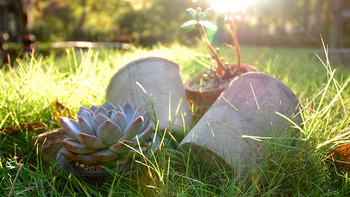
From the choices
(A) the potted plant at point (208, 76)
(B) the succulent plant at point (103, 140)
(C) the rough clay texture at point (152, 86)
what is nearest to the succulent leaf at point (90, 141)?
(B) the succulent plant at point (103, 140)

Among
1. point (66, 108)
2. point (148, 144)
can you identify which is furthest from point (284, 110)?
point (66, 108)

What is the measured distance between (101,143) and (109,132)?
0.07 metres

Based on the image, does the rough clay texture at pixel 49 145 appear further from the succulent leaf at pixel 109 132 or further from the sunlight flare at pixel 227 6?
the sunlight flare at pixel 227 6

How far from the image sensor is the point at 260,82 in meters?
1.81

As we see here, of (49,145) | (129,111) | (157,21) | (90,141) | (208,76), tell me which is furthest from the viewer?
(157,21)

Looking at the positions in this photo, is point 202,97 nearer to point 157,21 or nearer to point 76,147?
point 76,147

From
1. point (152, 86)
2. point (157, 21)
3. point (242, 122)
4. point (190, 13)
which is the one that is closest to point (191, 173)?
point (242, 122)

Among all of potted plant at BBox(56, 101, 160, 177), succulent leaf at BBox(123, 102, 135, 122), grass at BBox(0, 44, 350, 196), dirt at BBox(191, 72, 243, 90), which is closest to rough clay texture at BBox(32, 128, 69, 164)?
grass at BBox(0, 44, 350, 196)

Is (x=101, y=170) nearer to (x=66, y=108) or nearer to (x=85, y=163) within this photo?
(x=85, y=163)

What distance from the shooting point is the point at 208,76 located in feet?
9.05

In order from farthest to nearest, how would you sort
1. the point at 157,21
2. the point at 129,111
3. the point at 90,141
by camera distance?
the point at 157,21, the point at 129,111, the point at 90,141

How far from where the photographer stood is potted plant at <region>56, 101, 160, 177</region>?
144 centimetres

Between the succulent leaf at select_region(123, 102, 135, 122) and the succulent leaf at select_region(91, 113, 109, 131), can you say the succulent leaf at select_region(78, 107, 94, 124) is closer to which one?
the succulent leaf at select_region(91, 113, 109, 131)

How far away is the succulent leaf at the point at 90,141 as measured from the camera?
1.42 m
